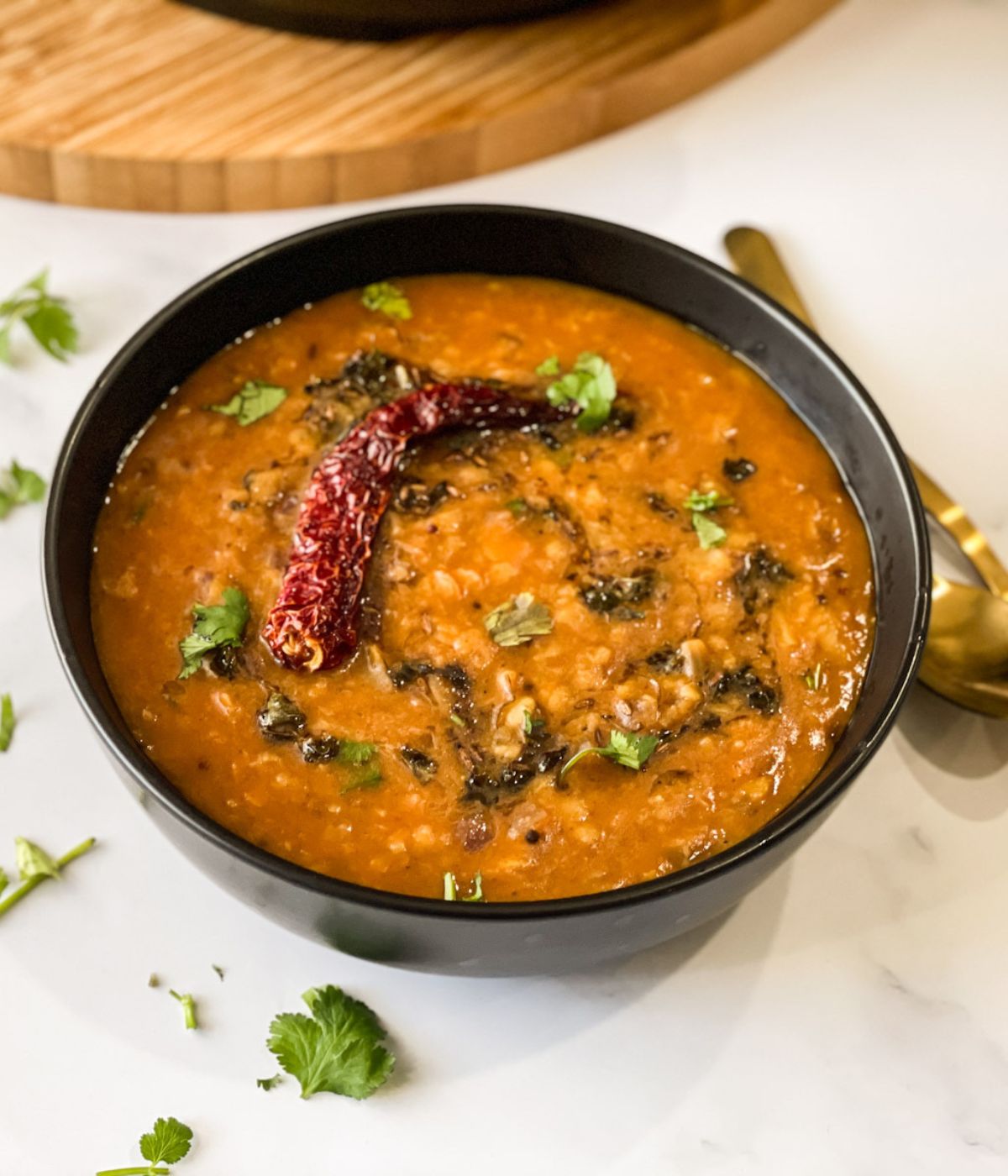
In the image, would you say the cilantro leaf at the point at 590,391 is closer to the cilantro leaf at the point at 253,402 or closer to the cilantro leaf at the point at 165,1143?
the cilantro leaf at the point at 253,402

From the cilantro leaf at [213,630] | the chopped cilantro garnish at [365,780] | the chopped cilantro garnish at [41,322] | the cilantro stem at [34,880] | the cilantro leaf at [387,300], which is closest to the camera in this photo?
the chopped cilantro garnish at [365,780]

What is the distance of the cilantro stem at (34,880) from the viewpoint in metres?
2.71

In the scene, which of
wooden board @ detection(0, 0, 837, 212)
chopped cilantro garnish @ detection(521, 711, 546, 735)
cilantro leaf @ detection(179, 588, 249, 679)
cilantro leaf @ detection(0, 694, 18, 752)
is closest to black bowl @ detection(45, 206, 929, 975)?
cilantro leaf @ detection(179, 588, 249, 679)

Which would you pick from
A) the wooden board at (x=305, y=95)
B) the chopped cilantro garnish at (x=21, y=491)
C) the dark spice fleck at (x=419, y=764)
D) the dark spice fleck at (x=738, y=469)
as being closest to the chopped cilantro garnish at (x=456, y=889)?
the dark spice fleck at (x=419, y=764)

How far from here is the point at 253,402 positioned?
2906 millimetres

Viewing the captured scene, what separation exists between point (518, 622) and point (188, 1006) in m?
0.89

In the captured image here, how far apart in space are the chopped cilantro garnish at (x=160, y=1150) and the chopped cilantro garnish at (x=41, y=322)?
1856 mm

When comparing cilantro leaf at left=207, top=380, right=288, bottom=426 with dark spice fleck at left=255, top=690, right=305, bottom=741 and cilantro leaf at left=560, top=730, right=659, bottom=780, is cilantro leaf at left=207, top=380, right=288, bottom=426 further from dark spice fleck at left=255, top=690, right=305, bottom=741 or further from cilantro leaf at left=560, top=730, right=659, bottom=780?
cilantro leaf at left=560, top=730, right=659, bottom=780

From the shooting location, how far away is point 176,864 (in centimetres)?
277

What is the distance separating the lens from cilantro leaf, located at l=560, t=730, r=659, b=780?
2.42 metres

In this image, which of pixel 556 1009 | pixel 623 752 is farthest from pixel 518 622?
pixel 556 1009

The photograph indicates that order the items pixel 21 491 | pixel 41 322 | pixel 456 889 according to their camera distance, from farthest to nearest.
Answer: pixel 41 322 → pixel 21 491 → pixel 456 889

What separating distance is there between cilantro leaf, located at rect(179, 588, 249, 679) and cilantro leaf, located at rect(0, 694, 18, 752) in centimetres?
58

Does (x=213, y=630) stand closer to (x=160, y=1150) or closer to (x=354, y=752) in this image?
(x=354, y=752)
